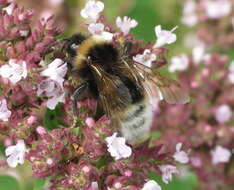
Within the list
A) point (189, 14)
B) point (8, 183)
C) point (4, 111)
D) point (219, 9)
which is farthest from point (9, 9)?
point (189, 14)

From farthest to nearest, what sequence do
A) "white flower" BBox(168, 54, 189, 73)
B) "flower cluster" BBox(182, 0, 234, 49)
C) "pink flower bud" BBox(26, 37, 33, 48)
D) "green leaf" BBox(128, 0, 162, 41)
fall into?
"green leaf" BBox(128, 0, 162, 41) < "flower cluster" BBox(182, 0, 234, 49) < "white flower" BBox(168, 54, 189, 73) < "pink flower bud" BBox(26, 37, 33, 48)

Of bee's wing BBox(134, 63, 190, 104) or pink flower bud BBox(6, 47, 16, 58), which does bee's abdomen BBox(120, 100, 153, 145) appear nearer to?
bee's wing BBox(134, 63, 190, 104)

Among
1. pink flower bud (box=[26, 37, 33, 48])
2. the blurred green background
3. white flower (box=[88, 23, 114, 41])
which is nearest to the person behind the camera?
pink flower bud (box=[26, 37, 33, 48])

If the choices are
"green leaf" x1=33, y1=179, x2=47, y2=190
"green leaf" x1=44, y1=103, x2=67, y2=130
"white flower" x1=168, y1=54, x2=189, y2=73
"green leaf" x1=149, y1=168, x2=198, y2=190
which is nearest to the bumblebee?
"green leaf" x1=44, y1=103, x2=67, y2=130

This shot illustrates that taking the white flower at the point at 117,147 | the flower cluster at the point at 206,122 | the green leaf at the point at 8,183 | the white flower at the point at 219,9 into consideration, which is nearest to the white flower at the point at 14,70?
the white flower at the point at 117,147

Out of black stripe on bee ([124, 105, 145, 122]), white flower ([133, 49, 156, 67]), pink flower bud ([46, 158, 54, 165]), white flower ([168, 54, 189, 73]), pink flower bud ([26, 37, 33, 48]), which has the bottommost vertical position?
white flower ([168, 54, 189, 73])

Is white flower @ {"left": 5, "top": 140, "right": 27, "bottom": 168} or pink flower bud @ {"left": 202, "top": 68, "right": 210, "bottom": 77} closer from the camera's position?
white flower @ {"left": 5, "top": 140, "right": 27, "bottom": 168}

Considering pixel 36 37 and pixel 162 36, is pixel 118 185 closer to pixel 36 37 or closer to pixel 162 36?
pixel 36 37

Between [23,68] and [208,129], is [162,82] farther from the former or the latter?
[208,129]
